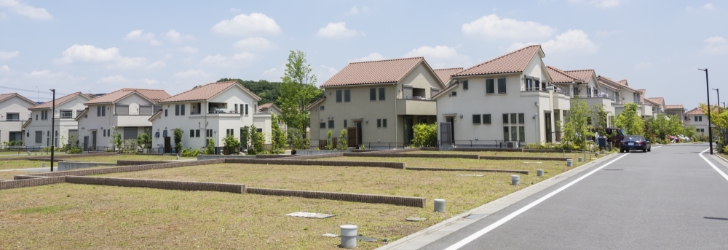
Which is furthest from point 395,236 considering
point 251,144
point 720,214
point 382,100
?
point 251,144

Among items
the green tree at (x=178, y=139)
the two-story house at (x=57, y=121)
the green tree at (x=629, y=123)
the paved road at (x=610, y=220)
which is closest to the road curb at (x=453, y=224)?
the paved road at (x=610, y=220)

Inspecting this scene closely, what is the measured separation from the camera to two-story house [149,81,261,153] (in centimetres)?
4841

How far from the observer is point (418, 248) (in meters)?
7.82

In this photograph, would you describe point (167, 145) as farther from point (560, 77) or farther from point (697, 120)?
point (697, 120)

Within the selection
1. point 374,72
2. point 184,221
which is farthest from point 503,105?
point 184,221

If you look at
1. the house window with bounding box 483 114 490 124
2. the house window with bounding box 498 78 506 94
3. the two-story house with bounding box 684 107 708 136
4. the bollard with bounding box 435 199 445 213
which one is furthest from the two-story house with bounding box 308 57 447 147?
the two-story house with bounding box 684 107 708 136

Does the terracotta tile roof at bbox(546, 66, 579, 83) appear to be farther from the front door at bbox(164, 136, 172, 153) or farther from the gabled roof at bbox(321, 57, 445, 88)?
the front door at bbox(164, 136, 172, 153)

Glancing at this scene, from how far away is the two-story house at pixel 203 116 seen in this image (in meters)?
48.4

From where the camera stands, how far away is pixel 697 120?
329 ft

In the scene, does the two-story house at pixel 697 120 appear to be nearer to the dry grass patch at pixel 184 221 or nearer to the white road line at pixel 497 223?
the white road line at pixel 497 223

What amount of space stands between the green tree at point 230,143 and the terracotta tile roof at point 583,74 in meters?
33.8

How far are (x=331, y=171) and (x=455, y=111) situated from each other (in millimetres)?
22897

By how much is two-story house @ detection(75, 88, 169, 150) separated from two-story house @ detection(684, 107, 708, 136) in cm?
9272

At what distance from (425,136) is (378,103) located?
223 inches
